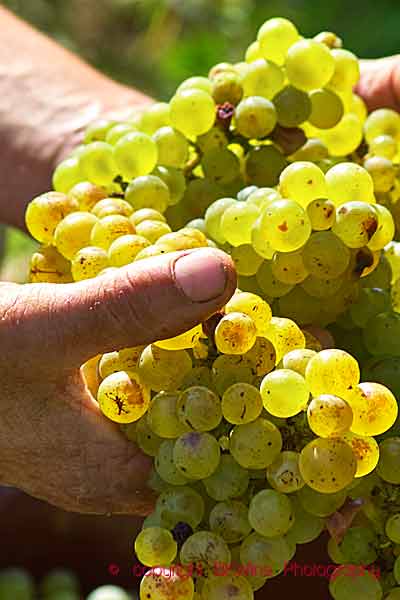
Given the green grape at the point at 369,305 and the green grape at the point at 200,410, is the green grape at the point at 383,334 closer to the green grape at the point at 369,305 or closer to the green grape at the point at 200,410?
the green grape at the point at 369,305

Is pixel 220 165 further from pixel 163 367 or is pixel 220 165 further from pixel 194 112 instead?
pixel 163 367

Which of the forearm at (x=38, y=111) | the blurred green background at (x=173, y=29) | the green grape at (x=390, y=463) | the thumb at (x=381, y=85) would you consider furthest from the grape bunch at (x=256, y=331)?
the blurred green background at (x=173, y=29)

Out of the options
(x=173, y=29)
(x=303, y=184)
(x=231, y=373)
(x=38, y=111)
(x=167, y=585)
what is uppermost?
(x=303, y=184)

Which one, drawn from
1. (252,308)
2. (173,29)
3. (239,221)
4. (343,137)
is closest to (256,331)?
(252,308)

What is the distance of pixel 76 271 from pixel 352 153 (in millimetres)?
369

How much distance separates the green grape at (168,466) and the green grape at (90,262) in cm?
16

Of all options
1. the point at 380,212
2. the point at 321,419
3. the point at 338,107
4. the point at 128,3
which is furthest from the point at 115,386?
the point at 128,3

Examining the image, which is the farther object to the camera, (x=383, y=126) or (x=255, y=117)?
(x=383, y=126)

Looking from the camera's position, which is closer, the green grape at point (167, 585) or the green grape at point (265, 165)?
the green grape at point (167, 585)

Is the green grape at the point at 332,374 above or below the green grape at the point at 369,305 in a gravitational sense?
above

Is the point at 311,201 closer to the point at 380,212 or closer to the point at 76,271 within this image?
the point at 380,212

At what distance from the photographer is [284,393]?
672mm

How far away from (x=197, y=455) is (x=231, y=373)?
71mm

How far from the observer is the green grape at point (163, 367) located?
71 centimetres
